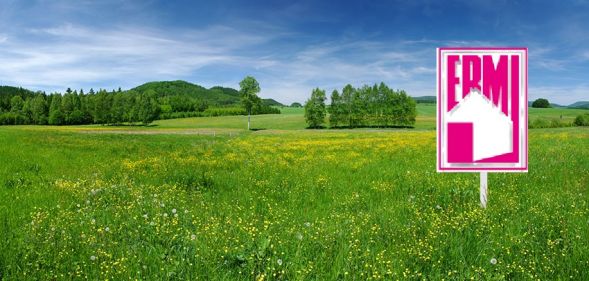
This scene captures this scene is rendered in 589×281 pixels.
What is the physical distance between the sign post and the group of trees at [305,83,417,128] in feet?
333

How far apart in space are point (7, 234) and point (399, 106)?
11051 cm

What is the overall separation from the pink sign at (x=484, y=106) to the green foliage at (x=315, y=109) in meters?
99.3

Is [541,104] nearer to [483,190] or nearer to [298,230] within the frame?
[483,190]

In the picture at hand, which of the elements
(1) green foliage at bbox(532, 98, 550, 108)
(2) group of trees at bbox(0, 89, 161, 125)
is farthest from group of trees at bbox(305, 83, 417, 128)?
(1) green foliage at bbox(532, 98, 550, 108)

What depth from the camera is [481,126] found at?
6.72m

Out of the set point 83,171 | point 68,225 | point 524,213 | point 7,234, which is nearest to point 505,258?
point 524,213

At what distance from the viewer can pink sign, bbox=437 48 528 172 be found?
21.8 feet

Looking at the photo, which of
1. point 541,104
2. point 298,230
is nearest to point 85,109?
point 298,230

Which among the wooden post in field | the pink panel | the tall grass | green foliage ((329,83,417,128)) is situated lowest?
the tall grass

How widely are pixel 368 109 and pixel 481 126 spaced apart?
107909 mm

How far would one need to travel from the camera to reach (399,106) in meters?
111

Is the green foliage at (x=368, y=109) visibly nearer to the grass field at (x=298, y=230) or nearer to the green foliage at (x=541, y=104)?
the green foliage at (x=541, y=104)

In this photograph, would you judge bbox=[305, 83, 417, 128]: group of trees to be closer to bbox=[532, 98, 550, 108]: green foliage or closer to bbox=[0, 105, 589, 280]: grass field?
bbox=[532, 98, 550, 108]: green foliage

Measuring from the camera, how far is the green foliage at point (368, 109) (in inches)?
4338
